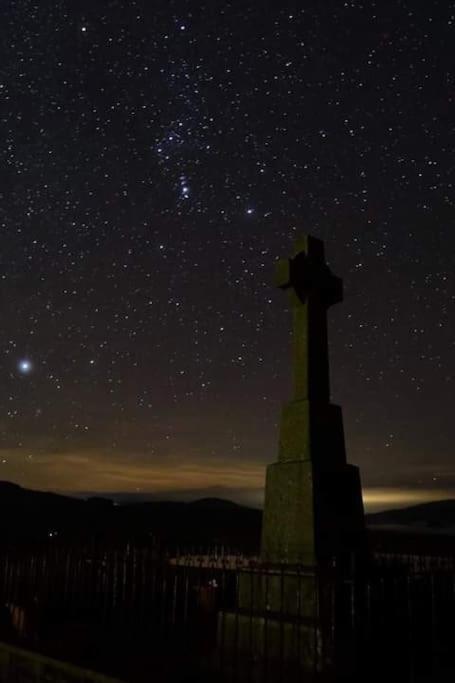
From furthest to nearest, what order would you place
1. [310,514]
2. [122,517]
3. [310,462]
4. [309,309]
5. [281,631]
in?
[122,517] < [309,309] < [310,462] < [310,514] < [281,631]

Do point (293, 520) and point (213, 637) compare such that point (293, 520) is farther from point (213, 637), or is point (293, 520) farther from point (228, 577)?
point (228, 577)

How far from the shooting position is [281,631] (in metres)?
5.86

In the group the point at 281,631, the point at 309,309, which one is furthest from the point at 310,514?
the point at 309,309

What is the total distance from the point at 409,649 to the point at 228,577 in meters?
3.60

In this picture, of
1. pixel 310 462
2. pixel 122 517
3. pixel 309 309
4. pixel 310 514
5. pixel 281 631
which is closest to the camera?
pixel 281 631

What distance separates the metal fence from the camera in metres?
5.87

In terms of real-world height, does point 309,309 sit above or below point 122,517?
above

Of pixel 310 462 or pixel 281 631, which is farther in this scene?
pixel 310 462

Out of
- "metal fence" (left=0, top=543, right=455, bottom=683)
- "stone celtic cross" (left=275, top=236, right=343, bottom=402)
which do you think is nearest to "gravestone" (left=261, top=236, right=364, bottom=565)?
"stone celtic cross" (left=275, top=236, right=343, bottom=402)

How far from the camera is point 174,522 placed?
92.6ft

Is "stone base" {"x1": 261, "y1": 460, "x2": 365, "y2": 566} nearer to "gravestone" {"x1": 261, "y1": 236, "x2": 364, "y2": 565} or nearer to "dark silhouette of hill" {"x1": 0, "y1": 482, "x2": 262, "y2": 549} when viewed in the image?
"gravestone" {"x1": 261, "y1": 236, "x2": 364, "y2": 565}

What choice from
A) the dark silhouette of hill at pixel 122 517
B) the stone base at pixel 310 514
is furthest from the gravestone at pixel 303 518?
the dark silhouette of hill at pixel 122 517

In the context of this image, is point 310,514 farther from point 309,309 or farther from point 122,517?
point 122,517

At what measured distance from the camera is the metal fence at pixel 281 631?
19.3ft
